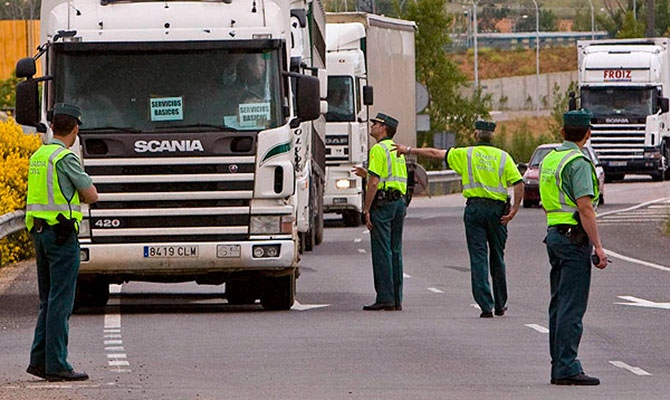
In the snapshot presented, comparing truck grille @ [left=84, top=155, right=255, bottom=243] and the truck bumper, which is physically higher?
truck grille @ [left=84, top=155, right=255, bottom=243]

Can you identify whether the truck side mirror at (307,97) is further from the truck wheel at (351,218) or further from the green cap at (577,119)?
the truck wheel at (351,218)

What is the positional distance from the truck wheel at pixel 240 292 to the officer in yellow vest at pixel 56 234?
6728 mm

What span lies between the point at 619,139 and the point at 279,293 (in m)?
36.1

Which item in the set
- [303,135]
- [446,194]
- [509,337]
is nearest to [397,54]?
[446,194]

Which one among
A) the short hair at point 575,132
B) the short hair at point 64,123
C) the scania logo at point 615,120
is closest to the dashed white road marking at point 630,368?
the short hair at point 575,132

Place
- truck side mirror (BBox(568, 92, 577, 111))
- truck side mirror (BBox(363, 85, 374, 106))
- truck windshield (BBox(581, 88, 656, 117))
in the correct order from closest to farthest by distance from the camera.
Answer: truck side mirror (BBox(363, 85, 374, 106)) < truck side mirror (BBox(568, 92, 577, 111)) < truck windshield (BBox(581, 88, 656, 117))

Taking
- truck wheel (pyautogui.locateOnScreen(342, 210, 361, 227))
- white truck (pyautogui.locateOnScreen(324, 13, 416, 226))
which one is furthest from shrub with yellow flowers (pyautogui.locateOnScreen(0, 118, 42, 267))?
truck wheel (pyautogui.locateOnScreen(342, 210, 361, 227))

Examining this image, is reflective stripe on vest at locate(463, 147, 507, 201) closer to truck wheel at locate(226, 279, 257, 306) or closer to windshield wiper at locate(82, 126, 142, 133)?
truck wheel at locate(226, 279, 257, 306)

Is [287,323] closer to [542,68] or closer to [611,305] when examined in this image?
[611,305]

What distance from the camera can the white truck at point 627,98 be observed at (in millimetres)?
51312

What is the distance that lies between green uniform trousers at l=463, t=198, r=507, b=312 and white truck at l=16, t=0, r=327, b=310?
5.58 ft

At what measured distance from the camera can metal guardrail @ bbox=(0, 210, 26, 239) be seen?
21.6 meters

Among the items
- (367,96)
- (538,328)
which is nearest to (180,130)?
(538,328)

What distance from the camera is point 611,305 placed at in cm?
1886
